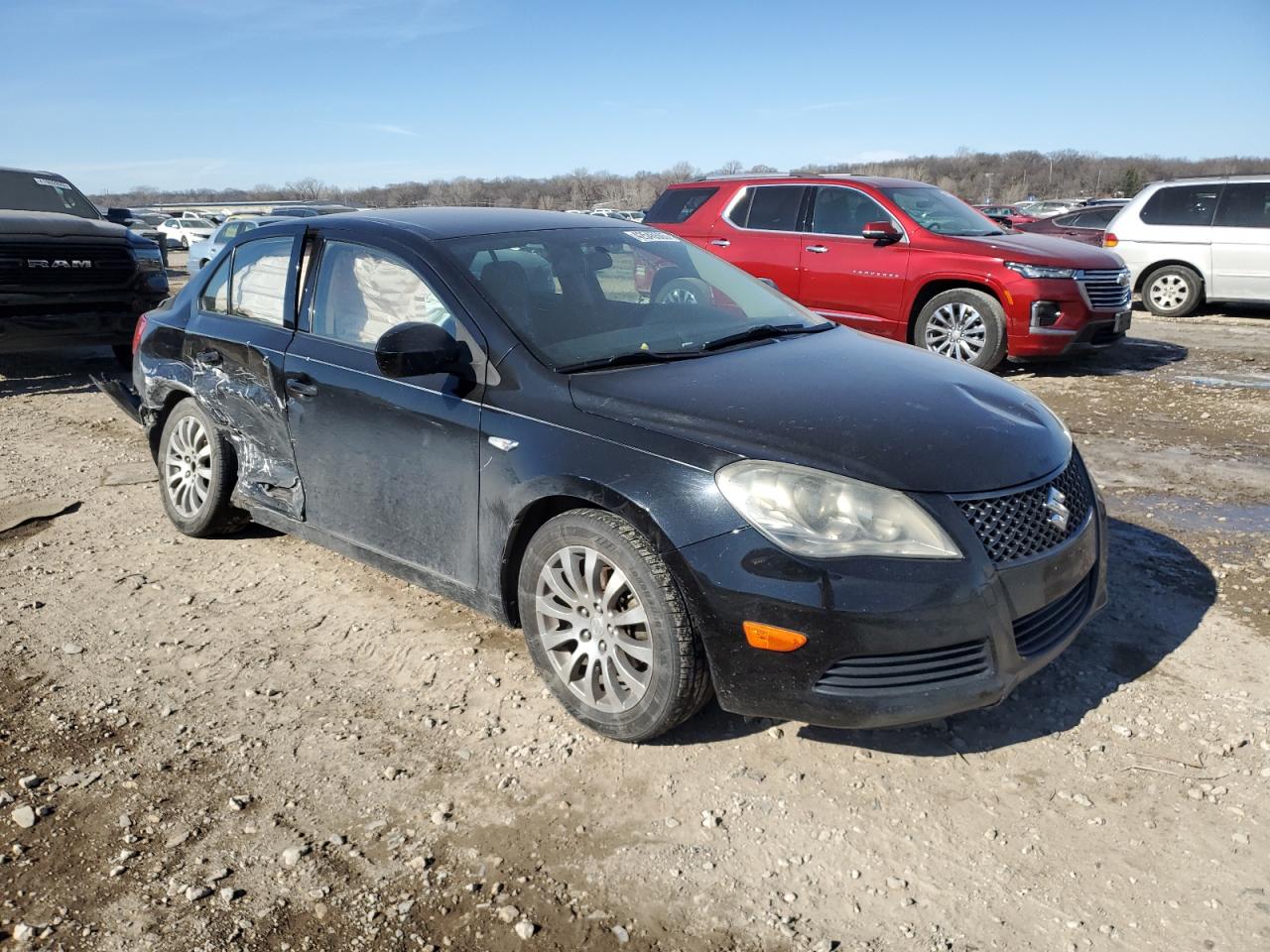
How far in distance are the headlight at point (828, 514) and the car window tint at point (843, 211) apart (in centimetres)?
709

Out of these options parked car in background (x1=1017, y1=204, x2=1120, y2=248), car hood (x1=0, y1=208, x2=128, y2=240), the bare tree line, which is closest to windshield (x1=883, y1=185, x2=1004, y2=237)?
car hood (x1=0, y1=208, x2=128, y2=240)

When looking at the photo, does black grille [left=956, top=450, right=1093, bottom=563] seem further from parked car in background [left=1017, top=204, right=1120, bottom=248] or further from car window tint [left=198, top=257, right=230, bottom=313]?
parked car in background [left=1017, top=204, right=1120, bottom=248]

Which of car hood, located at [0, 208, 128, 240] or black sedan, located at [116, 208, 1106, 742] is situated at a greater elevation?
car hood, located at [0, 208, 128, 240]

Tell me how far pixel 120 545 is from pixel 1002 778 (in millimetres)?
4257

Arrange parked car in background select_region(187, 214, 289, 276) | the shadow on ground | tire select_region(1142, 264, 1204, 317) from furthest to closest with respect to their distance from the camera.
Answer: parked car in background select_region(187, 214, 289, 276) < tire select_region(1142, 264, 1204, 317) < the shadow on ground

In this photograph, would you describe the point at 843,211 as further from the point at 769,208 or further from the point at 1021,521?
the point at 1021,521

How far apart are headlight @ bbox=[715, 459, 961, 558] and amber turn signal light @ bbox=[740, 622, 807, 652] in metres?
0.23

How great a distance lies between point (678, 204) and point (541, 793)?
8.62m

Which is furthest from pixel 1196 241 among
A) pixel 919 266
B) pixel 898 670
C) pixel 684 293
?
pixel 898 670

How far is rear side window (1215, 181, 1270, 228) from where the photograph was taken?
11.9 meters

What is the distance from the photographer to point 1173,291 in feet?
42.5

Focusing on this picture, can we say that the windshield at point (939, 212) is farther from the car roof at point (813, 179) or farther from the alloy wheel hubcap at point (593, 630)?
the alloy wheel hubcap at point (593, 630)

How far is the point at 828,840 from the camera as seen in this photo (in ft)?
8.84

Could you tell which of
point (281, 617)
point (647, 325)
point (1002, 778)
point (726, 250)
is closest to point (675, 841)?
point (1002, 778)
